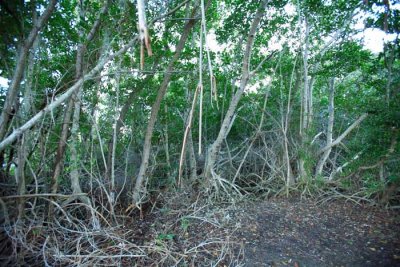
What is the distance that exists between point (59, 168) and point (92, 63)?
4.93 feet

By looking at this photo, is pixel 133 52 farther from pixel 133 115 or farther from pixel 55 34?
pixel 133 115

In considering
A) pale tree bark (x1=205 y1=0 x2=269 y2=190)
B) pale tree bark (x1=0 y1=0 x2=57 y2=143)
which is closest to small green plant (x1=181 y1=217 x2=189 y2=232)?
pale tree bark (x1=205 y1=0 x2=269 y2=190)

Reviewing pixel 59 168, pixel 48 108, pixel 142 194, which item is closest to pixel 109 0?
pixel 48 108

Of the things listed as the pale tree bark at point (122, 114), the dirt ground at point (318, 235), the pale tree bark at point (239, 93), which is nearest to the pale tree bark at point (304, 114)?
the dirt ground at point (318, 235)

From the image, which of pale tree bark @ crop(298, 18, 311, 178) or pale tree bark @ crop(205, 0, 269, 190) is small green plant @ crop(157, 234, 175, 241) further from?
pale tree bark @ crop(298, 18, 311, 178)

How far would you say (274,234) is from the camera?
344 centimetres

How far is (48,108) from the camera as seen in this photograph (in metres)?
2.62

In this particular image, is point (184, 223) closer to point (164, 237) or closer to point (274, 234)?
point (164, 237)

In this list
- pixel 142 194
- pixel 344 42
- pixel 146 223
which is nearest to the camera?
pixel 146 223

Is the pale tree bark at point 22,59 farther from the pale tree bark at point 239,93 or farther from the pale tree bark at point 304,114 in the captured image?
the pale tree bark at point 304,114

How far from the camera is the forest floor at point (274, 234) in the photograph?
9.66ft

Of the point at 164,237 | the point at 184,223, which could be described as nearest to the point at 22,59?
the point at 164,237

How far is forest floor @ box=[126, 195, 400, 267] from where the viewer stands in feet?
9.66

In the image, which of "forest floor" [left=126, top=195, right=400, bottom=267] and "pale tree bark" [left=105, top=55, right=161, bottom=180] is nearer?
"forest floor" [left=126, top=195, right=400, bottom=267]
